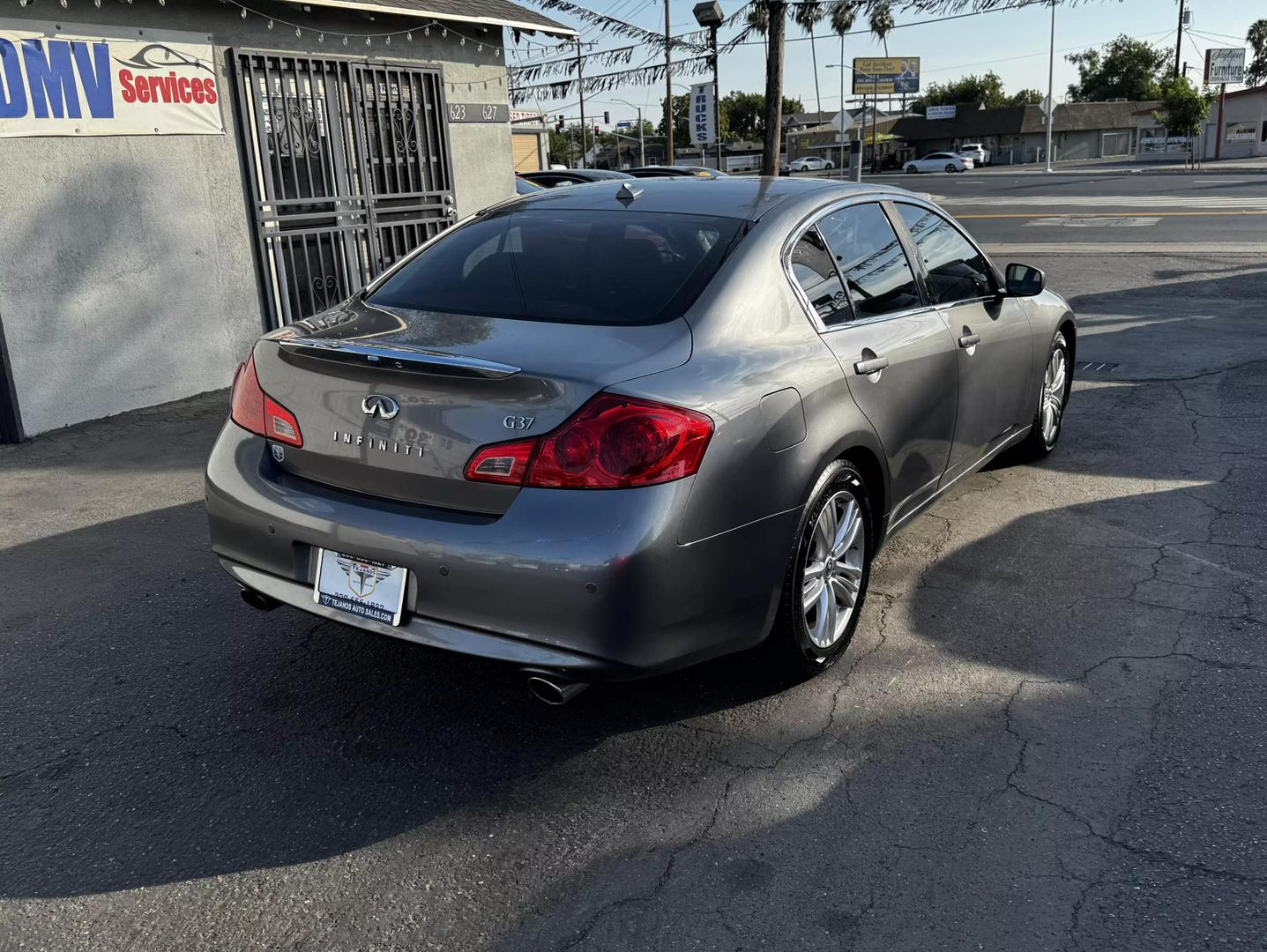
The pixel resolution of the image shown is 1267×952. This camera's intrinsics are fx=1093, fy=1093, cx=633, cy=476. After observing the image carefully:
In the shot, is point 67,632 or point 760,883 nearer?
point 760,883

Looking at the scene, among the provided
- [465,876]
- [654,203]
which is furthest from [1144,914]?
[654,203]

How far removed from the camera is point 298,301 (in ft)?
30.1

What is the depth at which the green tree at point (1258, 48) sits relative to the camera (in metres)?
109

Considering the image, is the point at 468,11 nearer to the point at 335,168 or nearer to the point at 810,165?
the point at 335,168

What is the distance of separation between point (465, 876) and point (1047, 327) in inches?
165

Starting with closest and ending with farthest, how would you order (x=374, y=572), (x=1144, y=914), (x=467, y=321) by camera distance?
(x=1144, y=914) < (x=374, y=572) < (x=467, y=321)

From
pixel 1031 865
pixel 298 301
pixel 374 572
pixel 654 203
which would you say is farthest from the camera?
pixel 298 301

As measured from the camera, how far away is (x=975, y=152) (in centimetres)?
8031

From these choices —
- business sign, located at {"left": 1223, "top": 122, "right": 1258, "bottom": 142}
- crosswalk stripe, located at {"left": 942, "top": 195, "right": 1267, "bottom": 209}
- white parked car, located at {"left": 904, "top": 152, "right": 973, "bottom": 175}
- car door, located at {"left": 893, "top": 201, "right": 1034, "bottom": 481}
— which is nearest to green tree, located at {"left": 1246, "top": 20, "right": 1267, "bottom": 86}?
business sign, located at {"left": 1223, "top": 122, "right": 1258, "bottom": 142}

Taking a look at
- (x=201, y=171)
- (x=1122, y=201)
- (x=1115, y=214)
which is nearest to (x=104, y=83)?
(x=201, y=171)

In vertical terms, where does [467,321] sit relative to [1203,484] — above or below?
above

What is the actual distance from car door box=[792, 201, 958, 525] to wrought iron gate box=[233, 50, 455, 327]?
599 cm

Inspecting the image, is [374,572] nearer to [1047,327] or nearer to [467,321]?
[467,321]

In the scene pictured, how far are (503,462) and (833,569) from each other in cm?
132
